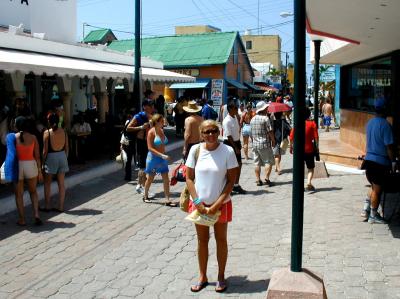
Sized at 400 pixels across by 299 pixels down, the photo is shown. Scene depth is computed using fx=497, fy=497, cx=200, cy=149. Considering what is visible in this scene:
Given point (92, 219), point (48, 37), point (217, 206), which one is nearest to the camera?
point (217, 206)

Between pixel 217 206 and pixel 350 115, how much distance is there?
38.1 feet

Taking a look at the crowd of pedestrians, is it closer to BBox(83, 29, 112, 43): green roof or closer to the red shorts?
the red shorts

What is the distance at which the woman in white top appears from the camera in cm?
449

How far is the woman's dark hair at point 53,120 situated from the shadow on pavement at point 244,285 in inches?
152

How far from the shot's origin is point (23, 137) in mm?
6836

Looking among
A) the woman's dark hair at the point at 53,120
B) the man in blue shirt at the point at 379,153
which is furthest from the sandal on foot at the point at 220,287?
the woman's dark hair at the point at 53,120

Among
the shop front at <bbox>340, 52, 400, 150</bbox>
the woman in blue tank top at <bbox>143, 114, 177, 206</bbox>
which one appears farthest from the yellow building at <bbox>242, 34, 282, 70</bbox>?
the woman in blue tank top at <bbox>143, 114, 177, 206</bbox>

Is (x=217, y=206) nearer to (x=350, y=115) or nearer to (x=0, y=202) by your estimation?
(x=0, y=202)

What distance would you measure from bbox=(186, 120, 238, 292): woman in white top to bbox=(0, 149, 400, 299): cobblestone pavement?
1.71 feet

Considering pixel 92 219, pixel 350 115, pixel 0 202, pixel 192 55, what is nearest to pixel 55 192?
pixel 0 202

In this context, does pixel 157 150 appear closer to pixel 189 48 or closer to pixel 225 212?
pixel 225 212

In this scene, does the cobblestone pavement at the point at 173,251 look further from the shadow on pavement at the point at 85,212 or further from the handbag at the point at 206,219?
the handbag at the point at 206,219

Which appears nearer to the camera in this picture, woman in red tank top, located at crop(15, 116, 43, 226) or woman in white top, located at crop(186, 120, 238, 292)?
woman in white top, located at crop(186, 120, 238, 292)

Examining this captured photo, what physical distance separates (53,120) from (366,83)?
9.32 meters
